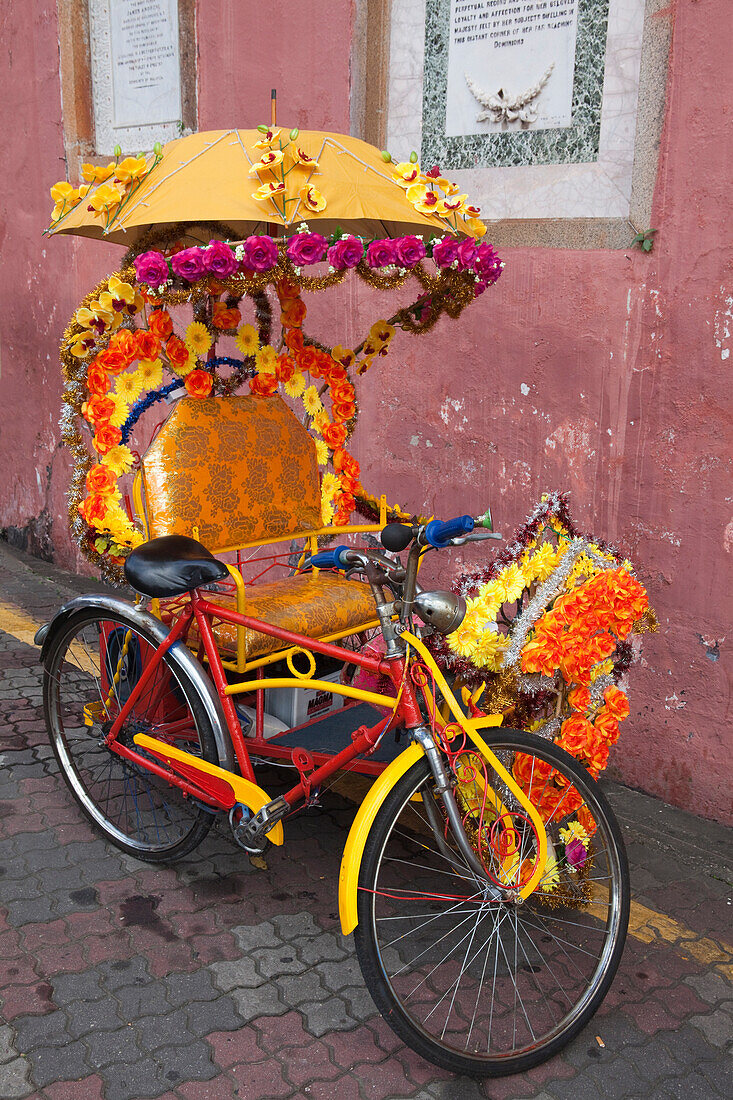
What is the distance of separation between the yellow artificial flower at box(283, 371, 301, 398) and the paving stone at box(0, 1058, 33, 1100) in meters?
2.56

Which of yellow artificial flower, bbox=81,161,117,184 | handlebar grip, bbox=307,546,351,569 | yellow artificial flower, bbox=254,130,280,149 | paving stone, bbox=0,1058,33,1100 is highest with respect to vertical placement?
yellow artificial flower, bbox=254,130,280,149

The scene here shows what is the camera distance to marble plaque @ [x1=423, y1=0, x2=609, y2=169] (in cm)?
377

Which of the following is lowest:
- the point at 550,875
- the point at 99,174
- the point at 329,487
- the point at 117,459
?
the point at 550,875

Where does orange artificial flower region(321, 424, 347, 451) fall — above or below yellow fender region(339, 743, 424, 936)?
above

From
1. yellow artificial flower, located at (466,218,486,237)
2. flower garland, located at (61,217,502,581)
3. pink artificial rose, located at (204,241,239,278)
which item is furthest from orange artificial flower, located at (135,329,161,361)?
yellow artificial flower, located at (466,218,486,237)

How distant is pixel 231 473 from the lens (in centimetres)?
362

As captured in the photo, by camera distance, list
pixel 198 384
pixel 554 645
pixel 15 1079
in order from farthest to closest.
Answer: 1. pixel 198 384
2. pixel 554 645
3. pixel 15 1079

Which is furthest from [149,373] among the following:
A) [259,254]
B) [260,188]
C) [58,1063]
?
[58,1063]

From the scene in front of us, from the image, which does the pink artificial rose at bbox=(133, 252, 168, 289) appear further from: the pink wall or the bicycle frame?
the pink wall

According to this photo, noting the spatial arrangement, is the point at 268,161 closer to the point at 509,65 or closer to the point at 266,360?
the point at 266,360

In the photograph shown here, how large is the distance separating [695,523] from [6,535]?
17.8 feet

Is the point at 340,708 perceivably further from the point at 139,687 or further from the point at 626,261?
the point at 626,261

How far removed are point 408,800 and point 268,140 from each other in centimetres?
210

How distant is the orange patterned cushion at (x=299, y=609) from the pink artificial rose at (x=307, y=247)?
45.8 inches
